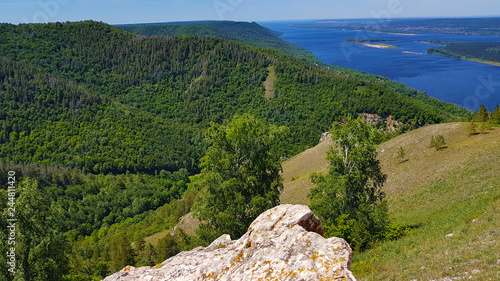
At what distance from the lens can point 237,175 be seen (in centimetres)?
2038

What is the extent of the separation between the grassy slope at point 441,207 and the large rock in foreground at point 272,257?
454cm

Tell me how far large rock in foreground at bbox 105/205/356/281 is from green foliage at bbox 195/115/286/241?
24.3 ft

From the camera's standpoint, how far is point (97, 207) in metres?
112

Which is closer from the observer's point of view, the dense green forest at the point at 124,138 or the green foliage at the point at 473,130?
the green foliage at the point at 473,130

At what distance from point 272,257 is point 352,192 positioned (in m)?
15.5

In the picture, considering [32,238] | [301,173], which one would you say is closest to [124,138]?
[301,173]

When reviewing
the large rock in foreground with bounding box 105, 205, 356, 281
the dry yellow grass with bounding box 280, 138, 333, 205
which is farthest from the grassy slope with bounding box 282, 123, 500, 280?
the large rock in foreground with bounding box 105, 205, 356, 281

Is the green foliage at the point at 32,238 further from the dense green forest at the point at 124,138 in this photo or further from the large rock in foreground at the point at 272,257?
A: the dense green forest at the point at 124,138

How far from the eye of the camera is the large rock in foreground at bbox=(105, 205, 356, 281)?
315 inches

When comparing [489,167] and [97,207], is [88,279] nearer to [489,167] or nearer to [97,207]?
[489,167]

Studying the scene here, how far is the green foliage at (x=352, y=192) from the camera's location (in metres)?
19.8

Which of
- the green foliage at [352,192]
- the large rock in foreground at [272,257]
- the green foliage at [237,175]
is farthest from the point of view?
the green foliage at [352,192]

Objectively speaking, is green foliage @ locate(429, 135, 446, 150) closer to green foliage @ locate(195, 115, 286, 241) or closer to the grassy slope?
the grassy slope

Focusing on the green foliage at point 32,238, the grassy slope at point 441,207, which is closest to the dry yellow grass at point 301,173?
the grassy slope at point 441,207
